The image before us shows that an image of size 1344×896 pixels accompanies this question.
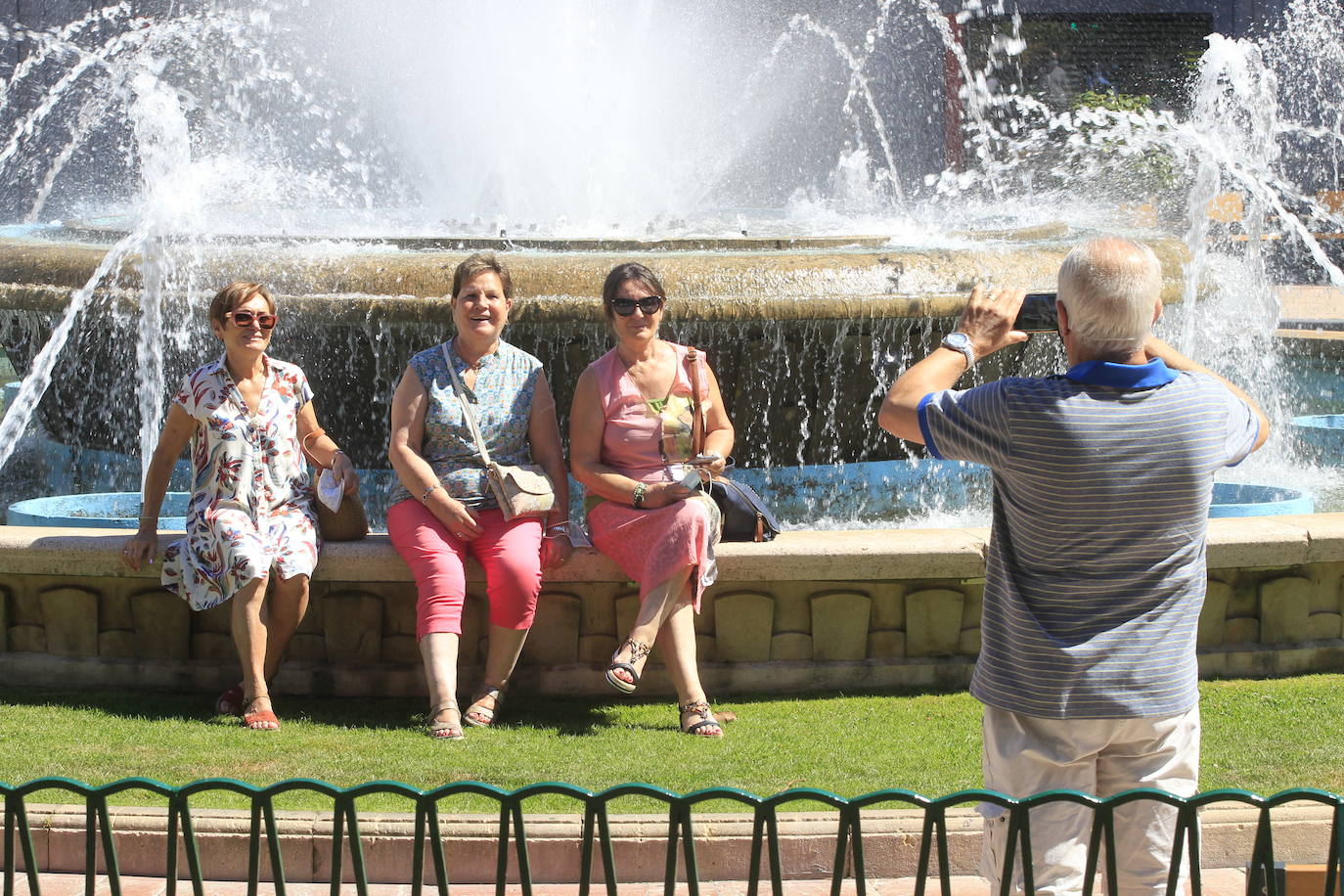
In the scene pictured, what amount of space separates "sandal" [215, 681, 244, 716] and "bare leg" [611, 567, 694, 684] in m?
1.13

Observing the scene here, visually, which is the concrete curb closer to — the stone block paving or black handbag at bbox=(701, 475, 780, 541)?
the stone block paving

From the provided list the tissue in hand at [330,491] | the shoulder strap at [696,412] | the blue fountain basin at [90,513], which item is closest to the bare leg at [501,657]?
the tissue in hand at [330,491]

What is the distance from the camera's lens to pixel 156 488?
4.52 metres

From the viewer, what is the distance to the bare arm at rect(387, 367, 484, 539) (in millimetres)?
4519

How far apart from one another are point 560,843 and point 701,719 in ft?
3.02

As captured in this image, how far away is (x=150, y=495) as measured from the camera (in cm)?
452

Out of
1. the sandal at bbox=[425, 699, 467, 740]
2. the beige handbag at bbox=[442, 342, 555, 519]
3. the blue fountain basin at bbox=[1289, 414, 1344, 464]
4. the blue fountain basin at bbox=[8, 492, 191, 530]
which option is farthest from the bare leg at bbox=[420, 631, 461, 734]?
the blue fountain basin at bbox=[1289, 414, 1344, 464]

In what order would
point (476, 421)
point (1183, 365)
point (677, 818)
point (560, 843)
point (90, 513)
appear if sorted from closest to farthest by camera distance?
1. point (677, 818)
2. point (1183, 365)
3. point (560, 843)
4. point (476, 421)
5. point (90, 513)

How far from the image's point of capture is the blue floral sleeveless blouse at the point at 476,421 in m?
4.64

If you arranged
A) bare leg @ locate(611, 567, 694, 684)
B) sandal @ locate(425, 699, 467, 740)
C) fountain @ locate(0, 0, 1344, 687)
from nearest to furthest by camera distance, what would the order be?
sandal @ locate(425, 699, 467, 740) → bare leg @ locate(611, 567, 694, 684) → fountain @ locate(0, 0, 1344, 687)

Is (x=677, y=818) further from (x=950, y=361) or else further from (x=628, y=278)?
(x=628, y=278)

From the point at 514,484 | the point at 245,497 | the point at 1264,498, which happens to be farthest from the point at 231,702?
the point at 1264,498

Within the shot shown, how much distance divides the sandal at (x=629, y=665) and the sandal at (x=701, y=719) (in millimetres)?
163

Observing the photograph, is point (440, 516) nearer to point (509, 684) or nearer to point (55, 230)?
point (509, 684)
